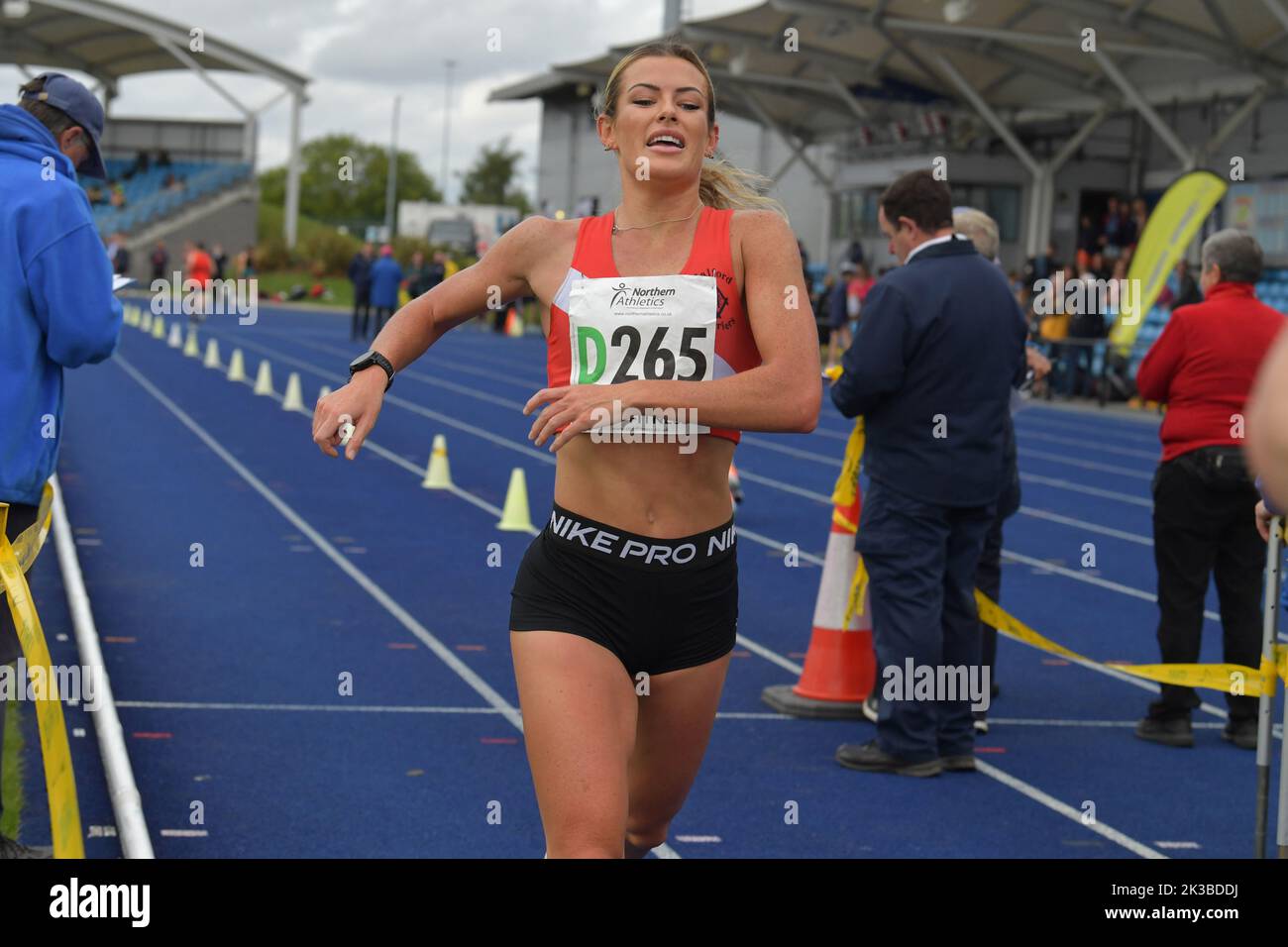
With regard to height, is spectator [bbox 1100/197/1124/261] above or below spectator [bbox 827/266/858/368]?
above

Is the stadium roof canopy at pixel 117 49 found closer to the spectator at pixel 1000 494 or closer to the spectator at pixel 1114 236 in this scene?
the spectator at pixel 1114 236

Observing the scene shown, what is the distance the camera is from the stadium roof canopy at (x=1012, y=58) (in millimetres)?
28703

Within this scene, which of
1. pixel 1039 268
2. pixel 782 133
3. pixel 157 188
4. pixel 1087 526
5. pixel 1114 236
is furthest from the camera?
pixel 157 188

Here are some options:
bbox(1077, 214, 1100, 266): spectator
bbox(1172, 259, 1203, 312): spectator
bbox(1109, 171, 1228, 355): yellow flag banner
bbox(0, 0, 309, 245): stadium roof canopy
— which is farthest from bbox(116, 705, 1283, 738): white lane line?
bbox(0, 0, 309, 245): stadium roof canopy

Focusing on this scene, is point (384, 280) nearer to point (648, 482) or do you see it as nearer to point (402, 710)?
point (402, 710)

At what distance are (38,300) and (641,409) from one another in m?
1.72

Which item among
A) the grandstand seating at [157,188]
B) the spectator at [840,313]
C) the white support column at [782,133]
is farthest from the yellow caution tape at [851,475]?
the grandstand seating at [157,188]

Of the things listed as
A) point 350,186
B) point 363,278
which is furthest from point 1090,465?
point 350,186

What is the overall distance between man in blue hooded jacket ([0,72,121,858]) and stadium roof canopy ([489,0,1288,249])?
22.0 m

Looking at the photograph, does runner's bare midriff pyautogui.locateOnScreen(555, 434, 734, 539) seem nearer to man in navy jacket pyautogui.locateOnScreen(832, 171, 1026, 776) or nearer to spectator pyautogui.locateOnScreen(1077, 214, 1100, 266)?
man in navy jacket pyautogui.locateOnScreen(832, 171, 1026, 776)

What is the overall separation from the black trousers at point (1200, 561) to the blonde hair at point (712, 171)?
149 inches

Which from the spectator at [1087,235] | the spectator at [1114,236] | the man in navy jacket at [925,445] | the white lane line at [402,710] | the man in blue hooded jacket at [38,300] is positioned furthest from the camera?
the spectator at [1087,235]

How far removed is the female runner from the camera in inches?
136

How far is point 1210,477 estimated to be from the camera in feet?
23.7
